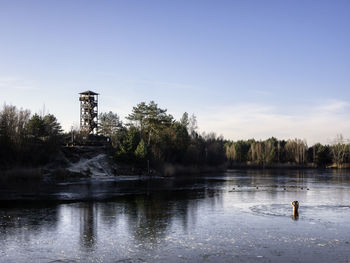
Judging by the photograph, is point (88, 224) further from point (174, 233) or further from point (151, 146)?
point (151, 146)

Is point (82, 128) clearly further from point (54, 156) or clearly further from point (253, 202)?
point (253, 202)

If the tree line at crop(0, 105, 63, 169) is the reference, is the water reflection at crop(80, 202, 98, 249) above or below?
below

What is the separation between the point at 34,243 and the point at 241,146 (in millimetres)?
160370

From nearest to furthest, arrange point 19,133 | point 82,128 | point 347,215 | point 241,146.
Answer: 1. point 347,215
2. point 19,133
3. point 82,128
4. point 241,146

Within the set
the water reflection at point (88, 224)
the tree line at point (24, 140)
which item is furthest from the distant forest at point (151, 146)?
the water reflection at point (88, 224)

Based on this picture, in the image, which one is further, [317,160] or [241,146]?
[241,146]

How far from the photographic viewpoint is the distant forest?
214ft

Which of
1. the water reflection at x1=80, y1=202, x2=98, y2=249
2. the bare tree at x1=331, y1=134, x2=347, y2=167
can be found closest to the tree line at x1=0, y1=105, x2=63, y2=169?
the water reflection at x1=80, y1=202, x2=98, y2=249

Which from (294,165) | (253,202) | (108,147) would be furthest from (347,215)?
(294,165)

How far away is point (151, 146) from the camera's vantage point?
306 feet

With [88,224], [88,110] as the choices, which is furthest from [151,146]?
[88,224]

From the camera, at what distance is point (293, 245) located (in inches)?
669

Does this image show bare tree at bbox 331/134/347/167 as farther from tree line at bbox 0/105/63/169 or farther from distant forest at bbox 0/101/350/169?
tree line at bbox 0/105/63/169

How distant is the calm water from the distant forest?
1488 inches
